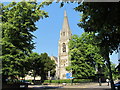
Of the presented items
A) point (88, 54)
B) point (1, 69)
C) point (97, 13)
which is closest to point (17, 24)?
point (1, 69)

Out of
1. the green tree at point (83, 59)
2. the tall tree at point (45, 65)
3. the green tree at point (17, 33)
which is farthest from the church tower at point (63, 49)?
the green tree at point (17, 33)

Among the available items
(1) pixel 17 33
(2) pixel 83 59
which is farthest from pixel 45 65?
(1) pixel 17 33

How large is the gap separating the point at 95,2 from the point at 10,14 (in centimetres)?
1568

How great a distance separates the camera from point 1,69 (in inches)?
658

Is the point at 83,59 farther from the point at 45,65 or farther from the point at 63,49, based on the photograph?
the point at 63,49

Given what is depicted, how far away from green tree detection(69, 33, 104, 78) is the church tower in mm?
20658

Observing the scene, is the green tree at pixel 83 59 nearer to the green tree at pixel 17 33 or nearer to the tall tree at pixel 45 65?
the tall tree at pixel 45 65

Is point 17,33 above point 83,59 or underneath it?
above

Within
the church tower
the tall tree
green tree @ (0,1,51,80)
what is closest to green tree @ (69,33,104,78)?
the tall tree

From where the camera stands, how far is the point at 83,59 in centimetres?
4912

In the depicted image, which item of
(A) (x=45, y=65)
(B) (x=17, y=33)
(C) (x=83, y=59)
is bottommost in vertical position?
(A) (x=45, y=65)

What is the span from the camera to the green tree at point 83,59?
48562mm

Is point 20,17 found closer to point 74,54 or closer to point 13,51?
point 13,51

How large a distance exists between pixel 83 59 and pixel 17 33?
32842mm
